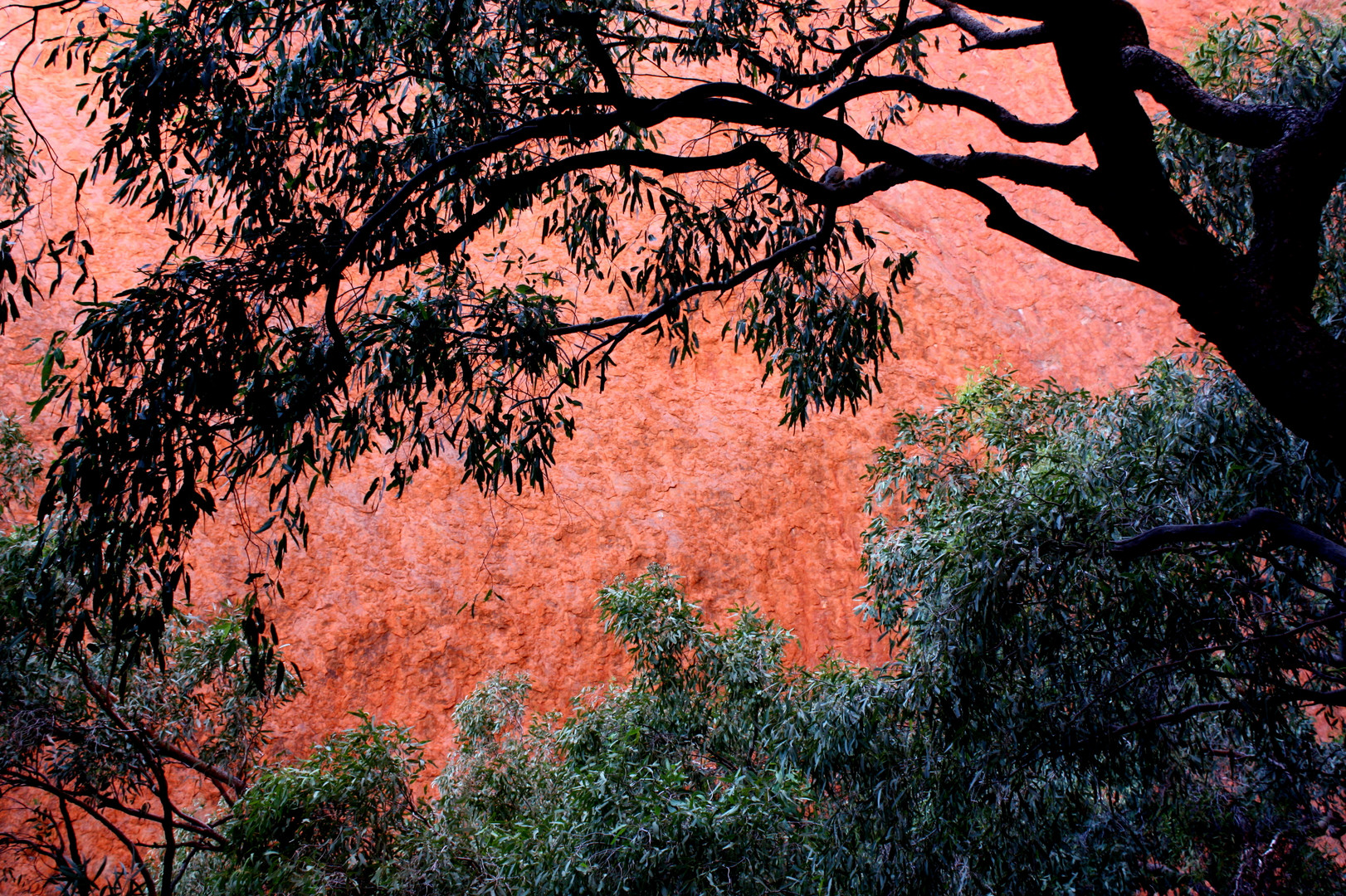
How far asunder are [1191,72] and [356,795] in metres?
6.72

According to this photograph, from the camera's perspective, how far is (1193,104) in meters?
2.82

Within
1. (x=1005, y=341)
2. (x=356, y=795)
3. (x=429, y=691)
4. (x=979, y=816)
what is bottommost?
(x=979, y=816)

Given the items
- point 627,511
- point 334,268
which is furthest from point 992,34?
point 627,511

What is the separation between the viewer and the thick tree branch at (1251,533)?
290 cm

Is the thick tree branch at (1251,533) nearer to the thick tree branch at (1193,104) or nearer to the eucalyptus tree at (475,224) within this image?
the eucalyptus tree at (475,224)

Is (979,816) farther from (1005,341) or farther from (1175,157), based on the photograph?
(1005,341)

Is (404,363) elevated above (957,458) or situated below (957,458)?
below

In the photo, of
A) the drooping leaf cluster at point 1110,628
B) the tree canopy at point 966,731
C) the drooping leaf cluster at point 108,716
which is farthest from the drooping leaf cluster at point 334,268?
the drooping leaf cluster at point 108,716

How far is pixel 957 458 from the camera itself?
6816 mm

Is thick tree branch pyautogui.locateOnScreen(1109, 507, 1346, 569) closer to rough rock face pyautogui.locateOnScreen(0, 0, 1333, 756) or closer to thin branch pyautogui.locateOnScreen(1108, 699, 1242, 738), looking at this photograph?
thin branch pyautogui.locateOnScreen(1108, 699, 1242, 738)

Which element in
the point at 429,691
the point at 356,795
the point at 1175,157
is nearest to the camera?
the point at 1175,157

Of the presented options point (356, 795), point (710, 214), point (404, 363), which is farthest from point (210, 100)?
point (356, 795)

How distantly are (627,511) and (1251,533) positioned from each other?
895 cm

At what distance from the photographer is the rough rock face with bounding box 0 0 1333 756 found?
10422 millimetres
